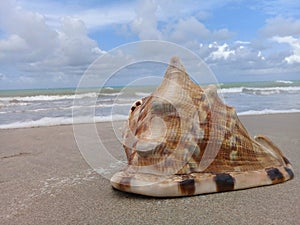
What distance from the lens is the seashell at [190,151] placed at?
90.1 inches

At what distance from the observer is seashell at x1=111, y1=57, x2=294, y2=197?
7.51ft

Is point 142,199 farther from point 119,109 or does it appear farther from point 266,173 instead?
point 119,109

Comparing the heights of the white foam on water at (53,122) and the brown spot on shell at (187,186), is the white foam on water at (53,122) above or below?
below

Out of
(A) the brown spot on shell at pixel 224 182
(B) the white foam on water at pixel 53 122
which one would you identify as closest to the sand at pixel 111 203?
(A) the brown spot on shell at pixel 224 182

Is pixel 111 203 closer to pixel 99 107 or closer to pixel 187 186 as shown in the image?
pixel 187 186

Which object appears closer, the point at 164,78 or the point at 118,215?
the point at 118,215

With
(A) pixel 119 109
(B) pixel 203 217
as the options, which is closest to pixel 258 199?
(B) pixel 203 217

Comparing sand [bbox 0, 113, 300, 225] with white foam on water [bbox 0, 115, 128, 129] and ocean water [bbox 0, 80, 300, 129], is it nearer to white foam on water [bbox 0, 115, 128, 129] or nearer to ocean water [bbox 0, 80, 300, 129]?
ocean water [bbox 0, 80, 300, 129]

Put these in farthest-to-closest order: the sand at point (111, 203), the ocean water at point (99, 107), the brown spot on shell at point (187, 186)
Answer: the ocean water at point (99, 107), the brown spot on shell at point (187, 186), the sand at point (111, 203)

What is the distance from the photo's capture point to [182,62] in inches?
112

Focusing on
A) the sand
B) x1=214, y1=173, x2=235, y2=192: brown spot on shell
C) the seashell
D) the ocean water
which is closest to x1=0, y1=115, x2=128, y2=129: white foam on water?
the ocean water

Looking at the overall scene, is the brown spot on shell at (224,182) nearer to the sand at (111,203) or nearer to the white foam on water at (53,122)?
the sand at (111,203)

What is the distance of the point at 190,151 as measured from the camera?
7.85ft

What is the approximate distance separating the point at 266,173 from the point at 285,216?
1.77 feet
